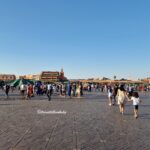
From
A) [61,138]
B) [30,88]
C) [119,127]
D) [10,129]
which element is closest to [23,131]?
[10,129]

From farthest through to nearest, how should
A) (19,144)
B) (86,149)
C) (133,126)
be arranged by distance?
1. (133,126)
2. (19,144)
3. (86,149)

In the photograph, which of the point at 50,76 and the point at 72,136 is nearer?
the point at 72,136

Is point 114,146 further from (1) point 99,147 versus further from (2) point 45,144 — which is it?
(2) point 45,144

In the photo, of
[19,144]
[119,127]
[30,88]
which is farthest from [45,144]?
[30,88]

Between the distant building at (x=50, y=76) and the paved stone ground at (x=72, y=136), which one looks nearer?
the paved stone ground at (x=72, y=136)

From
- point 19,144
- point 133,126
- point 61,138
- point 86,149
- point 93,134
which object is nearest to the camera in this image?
point 86,149

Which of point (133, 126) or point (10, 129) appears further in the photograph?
point (133, 126)

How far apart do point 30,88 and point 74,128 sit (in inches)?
982

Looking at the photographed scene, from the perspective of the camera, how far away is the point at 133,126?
13.9 m

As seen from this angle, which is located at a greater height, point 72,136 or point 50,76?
point 50,76

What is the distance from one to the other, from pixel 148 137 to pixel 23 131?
409 cm

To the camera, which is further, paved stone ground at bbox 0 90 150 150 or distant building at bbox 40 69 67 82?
distant building at bbox 40 69 67 82

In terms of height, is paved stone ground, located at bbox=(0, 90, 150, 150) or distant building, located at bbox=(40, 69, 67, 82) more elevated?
distant building, located at bbox=(40, 69, 67, 82)

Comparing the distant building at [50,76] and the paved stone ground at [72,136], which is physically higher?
the distant building at [50,76]
